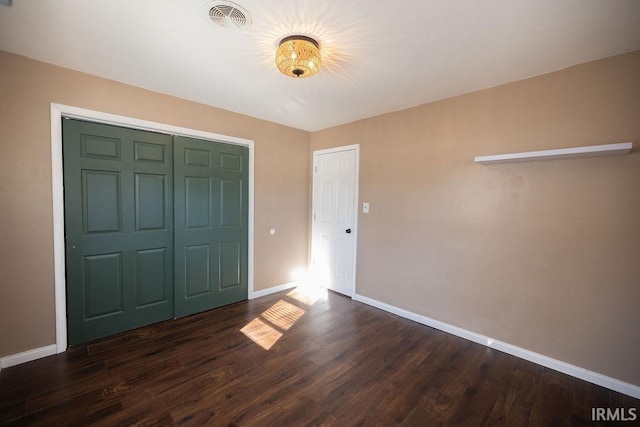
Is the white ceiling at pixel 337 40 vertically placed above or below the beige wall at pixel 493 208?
above

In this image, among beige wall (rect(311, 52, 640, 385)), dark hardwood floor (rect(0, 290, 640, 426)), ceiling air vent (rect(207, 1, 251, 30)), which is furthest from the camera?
beige wall (rect(311, 52, 640, 385))

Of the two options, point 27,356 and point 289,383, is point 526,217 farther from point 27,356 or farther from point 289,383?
point 27,356

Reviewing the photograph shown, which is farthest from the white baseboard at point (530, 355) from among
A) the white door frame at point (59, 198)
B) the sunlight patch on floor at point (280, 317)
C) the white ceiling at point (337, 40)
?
the white door frame at point (59, 198)

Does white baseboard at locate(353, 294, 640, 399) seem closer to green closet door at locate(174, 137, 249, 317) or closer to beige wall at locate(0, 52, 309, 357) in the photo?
green closet door at locate(174, 137, 249, 317)

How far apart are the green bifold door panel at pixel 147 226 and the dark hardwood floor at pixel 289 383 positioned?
1.08 ft

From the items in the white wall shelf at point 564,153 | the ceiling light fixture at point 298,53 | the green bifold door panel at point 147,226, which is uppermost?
the ceiling light fixture at point 298,53

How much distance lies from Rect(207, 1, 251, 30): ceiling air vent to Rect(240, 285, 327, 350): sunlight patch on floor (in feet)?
8.50

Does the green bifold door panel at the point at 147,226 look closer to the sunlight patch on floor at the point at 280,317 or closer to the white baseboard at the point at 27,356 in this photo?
the white baseboard at the point at 27,356

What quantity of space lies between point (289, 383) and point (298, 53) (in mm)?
2407

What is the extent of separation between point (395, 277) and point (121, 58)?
3.44m

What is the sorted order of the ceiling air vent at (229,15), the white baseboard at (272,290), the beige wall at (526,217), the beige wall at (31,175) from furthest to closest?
the white baseboard at (272,290) < the beige wall at (31,175) < the beige wall at (526,217) < the ceiling air vent at (229,15)

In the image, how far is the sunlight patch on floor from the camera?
8.73ft

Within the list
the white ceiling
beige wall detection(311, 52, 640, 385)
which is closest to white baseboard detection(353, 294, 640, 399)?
beige wall detection(311, 52, 640, 385)

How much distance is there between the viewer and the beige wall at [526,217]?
197cm
